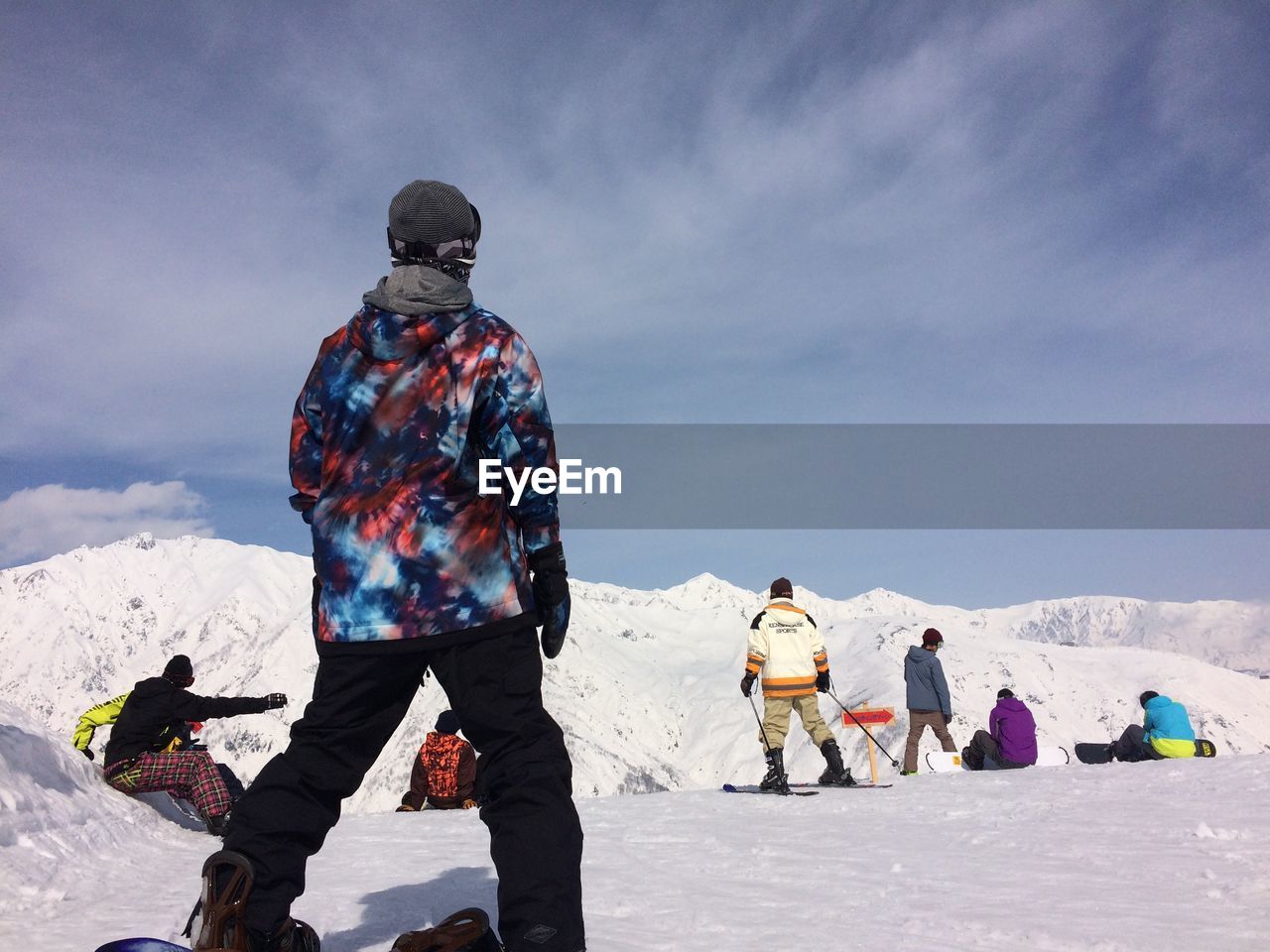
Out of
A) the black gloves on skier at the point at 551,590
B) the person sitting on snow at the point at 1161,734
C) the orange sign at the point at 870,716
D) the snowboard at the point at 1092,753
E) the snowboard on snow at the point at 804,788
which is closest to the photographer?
the black gloves on skier at the point at 551,590

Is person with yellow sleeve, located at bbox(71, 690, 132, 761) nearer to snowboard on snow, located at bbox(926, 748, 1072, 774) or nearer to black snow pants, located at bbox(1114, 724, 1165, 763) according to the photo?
snowboard on snow, located at bbox(926, 748, 1072, 774)

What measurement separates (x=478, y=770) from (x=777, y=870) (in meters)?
2.66

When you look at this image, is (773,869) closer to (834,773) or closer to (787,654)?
(787,654)

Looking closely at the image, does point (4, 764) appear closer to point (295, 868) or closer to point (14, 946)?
point (14, 946)

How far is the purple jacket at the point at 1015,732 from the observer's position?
12234mm

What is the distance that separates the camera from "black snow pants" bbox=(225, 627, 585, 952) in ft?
7.95

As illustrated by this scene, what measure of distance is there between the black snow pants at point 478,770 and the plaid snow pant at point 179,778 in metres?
5.07

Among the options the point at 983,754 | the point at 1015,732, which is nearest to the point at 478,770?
the point at 1015,732

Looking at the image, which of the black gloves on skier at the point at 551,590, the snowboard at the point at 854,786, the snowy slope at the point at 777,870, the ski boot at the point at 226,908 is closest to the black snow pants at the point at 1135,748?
the snowboard at the point at 854,786

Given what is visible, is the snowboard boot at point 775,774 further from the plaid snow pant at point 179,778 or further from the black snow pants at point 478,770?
the black snow pants at point 478,770

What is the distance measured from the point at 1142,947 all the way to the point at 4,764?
5.88m

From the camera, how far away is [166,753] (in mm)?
6953

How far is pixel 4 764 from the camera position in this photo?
4.89 m

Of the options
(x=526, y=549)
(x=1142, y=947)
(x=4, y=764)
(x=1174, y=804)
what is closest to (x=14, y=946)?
(x=4, y=764)
